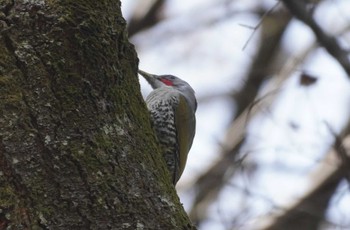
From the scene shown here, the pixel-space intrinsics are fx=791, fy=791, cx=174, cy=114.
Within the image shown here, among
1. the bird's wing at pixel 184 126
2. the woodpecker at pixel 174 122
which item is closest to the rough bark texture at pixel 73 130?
the woodpecker at pixel 174 122

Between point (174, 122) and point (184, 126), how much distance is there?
7 centimetres

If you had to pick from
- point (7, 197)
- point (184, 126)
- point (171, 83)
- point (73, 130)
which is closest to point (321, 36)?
point (171, 83)

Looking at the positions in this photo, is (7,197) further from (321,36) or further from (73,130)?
(321,36)

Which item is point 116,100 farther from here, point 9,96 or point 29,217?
point 29,217

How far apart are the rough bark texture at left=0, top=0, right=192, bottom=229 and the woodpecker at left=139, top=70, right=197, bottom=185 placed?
62.1 inches

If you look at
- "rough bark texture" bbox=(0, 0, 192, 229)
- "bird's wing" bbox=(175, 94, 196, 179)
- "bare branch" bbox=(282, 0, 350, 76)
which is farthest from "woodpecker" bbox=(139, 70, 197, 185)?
"rough bark texture" bbox=(0, 0, 192, 229)

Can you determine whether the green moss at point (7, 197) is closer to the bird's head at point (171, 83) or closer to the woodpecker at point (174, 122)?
the woodpecker at point (174, 122)

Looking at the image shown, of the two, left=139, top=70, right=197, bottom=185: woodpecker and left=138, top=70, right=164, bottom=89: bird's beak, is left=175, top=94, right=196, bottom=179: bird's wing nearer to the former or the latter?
left=139, top=70, right=197, bottom=185: woodpecker

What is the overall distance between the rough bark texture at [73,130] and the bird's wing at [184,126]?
1.76m

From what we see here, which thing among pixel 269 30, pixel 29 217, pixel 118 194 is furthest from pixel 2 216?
pixel 269 30

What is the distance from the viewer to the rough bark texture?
2184mm

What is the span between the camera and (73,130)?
2.31 m

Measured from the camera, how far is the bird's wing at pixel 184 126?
434 centimetres

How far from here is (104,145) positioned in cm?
233
